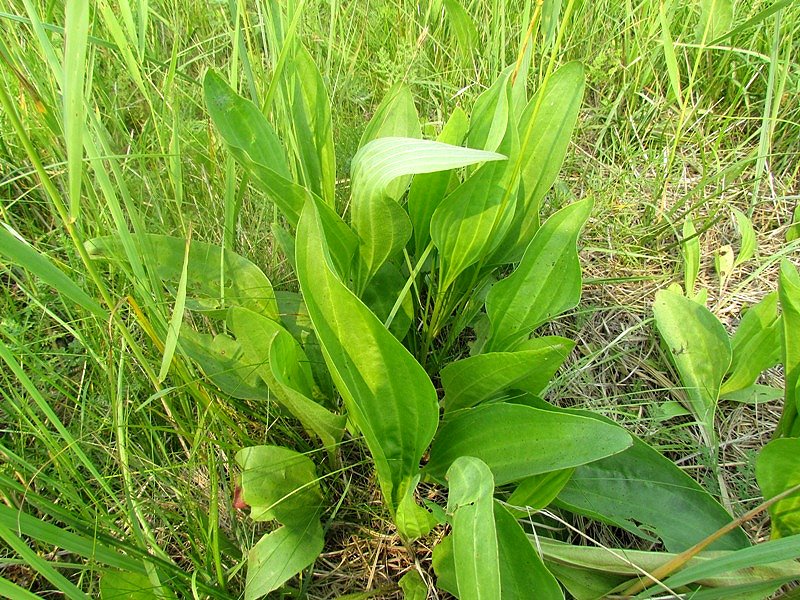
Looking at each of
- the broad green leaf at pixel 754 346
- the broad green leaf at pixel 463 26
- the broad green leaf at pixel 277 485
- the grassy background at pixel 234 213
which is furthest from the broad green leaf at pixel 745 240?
the broad green leaf at pixel 277 485

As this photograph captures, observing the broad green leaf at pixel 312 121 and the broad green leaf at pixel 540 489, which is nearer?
the broad green leaf at pixel 540 489

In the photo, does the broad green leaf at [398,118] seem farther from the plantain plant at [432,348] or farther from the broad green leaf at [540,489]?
the broad green leaf at [540,489]

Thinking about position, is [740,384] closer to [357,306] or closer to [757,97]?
[357,306]

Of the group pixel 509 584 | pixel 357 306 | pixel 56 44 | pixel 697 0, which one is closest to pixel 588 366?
pixel 509 584

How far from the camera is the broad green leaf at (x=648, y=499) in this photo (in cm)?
87

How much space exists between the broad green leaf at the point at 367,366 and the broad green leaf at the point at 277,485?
13 centimetres

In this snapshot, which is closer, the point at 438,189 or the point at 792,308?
the point at 792,308

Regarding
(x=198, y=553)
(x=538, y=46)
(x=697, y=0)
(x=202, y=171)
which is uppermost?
(x=697, y=0)

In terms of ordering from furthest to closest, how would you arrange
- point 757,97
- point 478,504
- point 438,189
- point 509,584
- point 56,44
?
point 757,97
point 56,44
point 438,189
point 509,584
point 478,504

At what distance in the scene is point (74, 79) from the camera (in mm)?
550

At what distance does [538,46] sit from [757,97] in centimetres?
58

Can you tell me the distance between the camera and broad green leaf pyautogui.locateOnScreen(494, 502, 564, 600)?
717 millimetres

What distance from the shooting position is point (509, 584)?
0.75 metres

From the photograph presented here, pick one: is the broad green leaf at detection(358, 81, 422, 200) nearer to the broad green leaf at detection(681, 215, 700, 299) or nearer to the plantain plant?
the plantain plant
